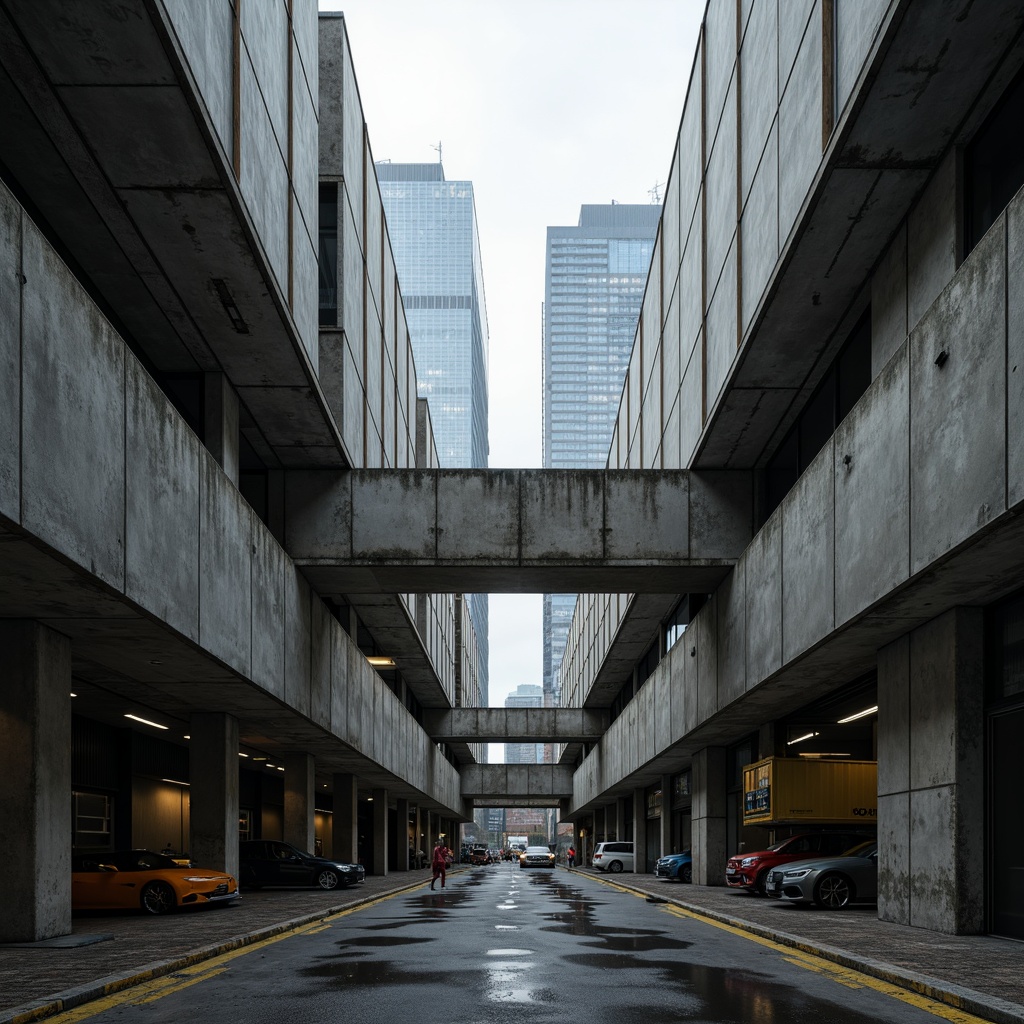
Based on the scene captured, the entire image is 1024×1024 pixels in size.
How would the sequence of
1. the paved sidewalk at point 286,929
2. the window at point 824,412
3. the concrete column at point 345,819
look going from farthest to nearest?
the concrete column at point 345,819
the window at point 824,412
the paved sidewalk at point 286,929

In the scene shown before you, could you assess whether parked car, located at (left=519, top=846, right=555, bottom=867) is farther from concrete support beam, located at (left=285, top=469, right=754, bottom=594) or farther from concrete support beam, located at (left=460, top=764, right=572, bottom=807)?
concrete support beam, located at (left=285, top=469, right=754, bottom=594)

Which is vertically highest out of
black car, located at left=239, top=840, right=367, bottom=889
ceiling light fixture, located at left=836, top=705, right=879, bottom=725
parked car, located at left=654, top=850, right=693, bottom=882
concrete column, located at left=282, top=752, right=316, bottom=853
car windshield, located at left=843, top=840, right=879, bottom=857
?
ceiling light fixture, located at left=836, top=705, right=879, bottom=725

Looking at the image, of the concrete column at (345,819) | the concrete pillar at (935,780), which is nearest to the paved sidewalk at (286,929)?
the concrete pillar at (935,780)

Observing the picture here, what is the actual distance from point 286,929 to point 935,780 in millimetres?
8891

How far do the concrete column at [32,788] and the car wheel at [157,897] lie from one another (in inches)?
176

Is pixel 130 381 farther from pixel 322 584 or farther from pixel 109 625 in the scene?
pixel 322 584

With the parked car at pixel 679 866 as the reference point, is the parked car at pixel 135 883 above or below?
above

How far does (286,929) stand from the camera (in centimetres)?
1641

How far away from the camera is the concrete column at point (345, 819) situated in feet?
123

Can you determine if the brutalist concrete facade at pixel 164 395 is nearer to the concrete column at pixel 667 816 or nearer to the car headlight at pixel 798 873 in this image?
the car headlight at pixel 798 873

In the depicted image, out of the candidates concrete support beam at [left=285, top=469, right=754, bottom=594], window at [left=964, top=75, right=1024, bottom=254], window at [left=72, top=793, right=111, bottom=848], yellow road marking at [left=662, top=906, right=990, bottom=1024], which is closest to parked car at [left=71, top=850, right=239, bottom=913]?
concrete support beam at [left=285, top=469, right=754, bottom=594]

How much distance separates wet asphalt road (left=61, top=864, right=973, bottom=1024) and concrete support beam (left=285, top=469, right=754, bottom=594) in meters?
8.06

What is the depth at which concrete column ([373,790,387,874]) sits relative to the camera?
45781 mm

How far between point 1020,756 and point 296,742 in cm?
1935
